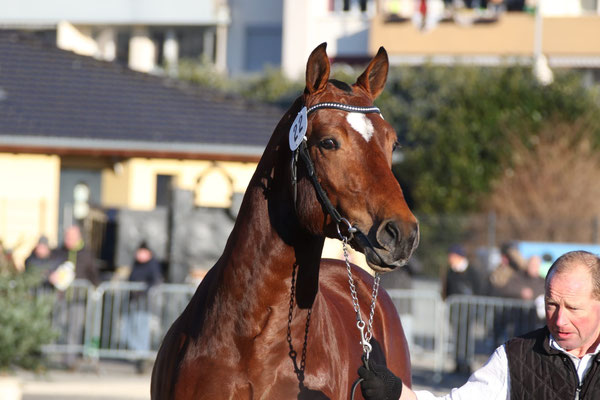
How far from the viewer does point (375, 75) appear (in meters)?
5.02

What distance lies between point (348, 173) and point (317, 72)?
52 cm

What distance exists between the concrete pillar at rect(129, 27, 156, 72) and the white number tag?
3836 cm

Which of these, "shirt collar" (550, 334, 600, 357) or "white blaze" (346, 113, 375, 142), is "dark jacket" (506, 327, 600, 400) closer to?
"shirt collar" (550, 334, 600, 357)

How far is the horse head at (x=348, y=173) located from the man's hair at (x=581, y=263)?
2.00ft

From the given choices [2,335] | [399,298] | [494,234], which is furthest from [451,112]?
[2,335]

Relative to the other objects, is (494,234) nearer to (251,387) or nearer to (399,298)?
(399,298)

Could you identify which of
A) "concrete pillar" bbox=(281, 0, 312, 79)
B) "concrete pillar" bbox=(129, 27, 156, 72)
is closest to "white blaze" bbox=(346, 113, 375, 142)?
"concrete pillar" bbox=(281, 0, 312, 79)

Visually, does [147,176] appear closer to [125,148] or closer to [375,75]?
[125,148]

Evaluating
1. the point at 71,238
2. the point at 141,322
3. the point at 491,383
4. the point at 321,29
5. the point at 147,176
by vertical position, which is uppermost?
the point at 321,29

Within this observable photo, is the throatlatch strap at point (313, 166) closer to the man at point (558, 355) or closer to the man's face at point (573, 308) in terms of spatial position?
the man at point (558, 355)

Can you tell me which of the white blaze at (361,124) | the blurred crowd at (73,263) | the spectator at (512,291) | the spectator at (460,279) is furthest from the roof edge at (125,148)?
the white blaze at (361,124)

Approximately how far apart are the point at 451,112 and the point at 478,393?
25926 mm

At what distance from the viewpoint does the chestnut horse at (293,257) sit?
4.44m

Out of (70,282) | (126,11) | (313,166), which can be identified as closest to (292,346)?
(313,166)
